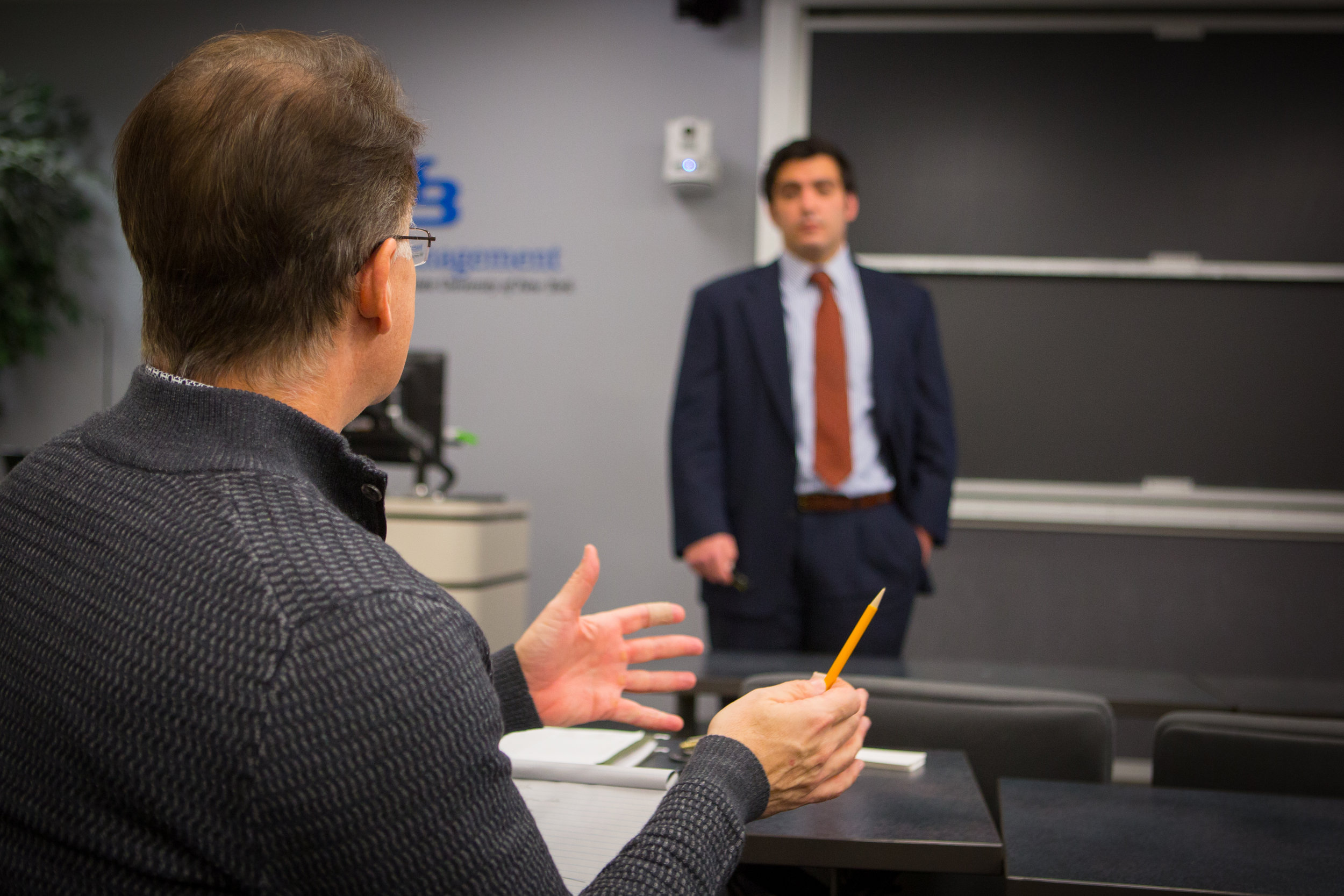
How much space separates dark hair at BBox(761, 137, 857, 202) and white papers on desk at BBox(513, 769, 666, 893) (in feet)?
6.84

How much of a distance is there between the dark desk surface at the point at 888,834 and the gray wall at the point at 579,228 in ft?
10.6

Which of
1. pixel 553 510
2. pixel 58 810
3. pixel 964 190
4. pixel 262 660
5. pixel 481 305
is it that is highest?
pixel 964 190

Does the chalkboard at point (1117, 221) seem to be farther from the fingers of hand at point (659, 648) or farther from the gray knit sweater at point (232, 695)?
the gray knit sweater at point (232, 695)

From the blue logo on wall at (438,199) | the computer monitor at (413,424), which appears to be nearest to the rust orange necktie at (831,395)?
the computer monitor at (413,424)

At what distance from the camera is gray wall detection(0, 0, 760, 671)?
4449mm

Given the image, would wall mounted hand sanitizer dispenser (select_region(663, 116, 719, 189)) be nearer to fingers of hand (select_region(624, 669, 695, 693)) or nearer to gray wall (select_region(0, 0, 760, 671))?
gray wall (select_region(0, 0, 760, 671))

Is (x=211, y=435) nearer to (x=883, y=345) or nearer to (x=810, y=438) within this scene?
(x=810, y=438)

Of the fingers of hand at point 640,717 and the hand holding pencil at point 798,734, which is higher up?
the hand holding pencil at point 798,734

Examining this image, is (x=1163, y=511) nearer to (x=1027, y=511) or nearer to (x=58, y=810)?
(x=1027, y=511)

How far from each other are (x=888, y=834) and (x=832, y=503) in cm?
169

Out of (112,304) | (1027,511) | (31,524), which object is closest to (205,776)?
(31,524)

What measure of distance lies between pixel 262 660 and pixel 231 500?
119mm

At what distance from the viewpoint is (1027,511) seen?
4109 mm

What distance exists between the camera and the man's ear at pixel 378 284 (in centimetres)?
84
